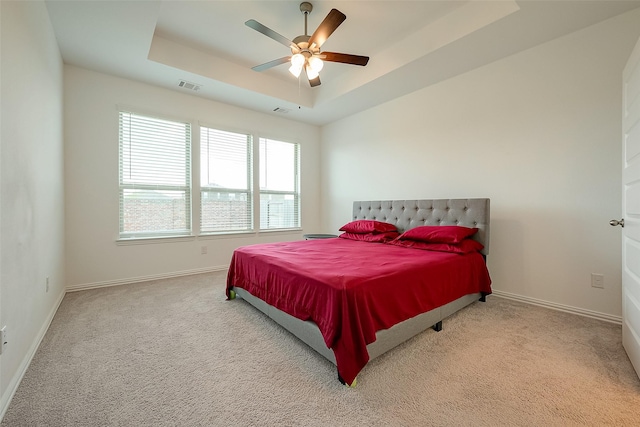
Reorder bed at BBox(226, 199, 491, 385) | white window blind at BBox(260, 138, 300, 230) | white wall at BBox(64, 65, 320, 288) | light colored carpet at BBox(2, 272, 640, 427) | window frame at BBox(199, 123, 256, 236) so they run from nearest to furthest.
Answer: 1. light colored carpet at BBox(2, 272, 640, 427)
2. bed at BBox(226, 199, 491, 385)
3. white wall at BBox(64, 65, 320, 288)
4. window frame at BBox(199, 123, 256, 236)
5. white window blind at BBox(260, 138, 300, 230)

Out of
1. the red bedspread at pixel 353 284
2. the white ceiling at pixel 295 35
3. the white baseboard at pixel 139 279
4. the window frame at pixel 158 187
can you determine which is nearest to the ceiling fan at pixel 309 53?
the white ceiling at pixel 295 35

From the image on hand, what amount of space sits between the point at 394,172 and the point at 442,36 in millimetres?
1841

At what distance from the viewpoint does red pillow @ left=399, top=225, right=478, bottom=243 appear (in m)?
2.77

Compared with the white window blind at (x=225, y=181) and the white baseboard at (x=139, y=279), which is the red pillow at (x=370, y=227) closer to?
the white window blind at (x=225, y=181)

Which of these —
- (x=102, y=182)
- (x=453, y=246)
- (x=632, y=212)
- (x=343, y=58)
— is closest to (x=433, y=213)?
(x=453, y=246)

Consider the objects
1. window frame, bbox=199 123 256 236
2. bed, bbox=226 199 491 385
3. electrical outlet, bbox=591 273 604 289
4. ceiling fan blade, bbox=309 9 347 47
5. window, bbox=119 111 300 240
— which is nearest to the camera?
bed, bbox=226 199 491 385

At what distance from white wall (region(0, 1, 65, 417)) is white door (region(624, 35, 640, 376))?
3569 millimetres

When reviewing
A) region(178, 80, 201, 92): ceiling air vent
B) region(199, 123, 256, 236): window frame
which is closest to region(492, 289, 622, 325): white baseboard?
region(199, 123, 256, 236): window frame

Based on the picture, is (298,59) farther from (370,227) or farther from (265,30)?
(370,227)

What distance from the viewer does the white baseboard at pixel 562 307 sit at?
93.9 inches

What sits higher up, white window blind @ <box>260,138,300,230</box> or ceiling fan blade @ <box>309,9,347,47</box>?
ceiling fan blade @ <box>309,9,347,47</box>

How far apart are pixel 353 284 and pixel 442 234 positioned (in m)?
1.62

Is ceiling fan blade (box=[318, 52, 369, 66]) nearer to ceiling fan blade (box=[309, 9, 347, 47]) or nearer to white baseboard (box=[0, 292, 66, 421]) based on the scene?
ceiling fan blade (box=[309, 9, 347, 47])

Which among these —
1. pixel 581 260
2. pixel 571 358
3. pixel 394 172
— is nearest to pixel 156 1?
pixel 394 172
